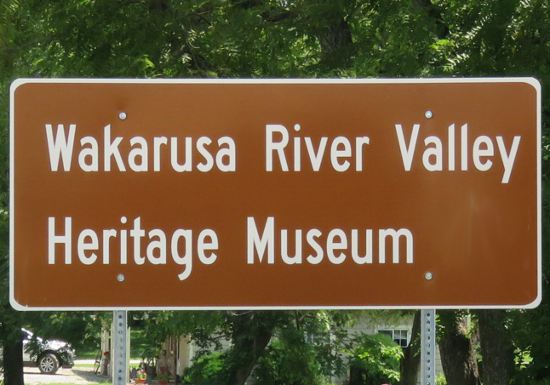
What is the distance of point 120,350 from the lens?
9.28 ft

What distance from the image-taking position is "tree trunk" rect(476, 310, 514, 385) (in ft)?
33.0

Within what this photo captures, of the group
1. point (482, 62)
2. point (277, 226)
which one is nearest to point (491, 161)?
point (277, 226)

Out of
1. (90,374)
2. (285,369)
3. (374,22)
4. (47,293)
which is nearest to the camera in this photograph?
(47,293)

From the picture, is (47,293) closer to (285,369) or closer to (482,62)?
(482,62)

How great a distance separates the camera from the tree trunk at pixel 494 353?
33.0ft

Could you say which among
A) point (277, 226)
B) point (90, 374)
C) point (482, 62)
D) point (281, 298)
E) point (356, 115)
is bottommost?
point (90, 374)

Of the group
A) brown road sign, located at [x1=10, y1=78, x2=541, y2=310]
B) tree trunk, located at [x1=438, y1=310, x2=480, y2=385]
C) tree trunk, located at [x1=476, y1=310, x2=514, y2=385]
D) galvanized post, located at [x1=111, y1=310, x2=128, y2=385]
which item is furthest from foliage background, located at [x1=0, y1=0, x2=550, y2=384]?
galvanized post, located at [x1=111, y1=310, x2=128, y2=385]

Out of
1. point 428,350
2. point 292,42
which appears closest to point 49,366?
point 292,42

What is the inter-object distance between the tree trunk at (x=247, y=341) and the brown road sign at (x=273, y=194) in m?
7.80

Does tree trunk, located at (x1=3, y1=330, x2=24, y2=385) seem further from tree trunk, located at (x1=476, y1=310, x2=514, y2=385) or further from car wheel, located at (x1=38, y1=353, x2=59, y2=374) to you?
tree trunk, located at (x1=476, y1=310, x2=514, y2=385)

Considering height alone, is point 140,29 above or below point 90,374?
above

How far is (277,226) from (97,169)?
19.2 inches

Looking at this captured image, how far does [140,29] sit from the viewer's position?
971 cm

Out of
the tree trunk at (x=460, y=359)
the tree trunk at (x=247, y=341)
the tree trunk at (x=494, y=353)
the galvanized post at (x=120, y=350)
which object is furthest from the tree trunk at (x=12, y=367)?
the galvanized post at (x=120, y=350)
